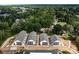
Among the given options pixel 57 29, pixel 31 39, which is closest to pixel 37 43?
pixel 31 39

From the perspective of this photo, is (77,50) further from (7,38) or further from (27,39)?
(7,38)

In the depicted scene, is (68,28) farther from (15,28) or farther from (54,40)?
(15,28)

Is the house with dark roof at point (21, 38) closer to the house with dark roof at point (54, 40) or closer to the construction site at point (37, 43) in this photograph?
the construction site at point (37, 43)

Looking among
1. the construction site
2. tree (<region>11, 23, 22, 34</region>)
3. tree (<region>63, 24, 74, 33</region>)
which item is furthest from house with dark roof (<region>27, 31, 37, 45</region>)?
tree (<region>63, 24, 74, 33</region>)

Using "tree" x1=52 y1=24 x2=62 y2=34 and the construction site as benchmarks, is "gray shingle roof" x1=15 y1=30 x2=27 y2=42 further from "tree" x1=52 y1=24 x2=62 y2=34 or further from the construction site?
"tree" x1=52 y1=24 x2=62 y2=34

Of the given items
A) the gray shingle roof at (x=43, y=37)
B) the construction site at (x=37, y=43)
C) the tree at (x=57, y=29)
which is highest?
the tree at (x=57, y=29)

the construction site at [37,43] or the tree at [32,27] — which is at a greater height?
the tree at [32,27]

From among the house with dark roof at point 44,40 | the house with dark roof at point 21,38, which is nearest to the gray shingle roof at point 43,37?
the house with dark roof at point 44,40
